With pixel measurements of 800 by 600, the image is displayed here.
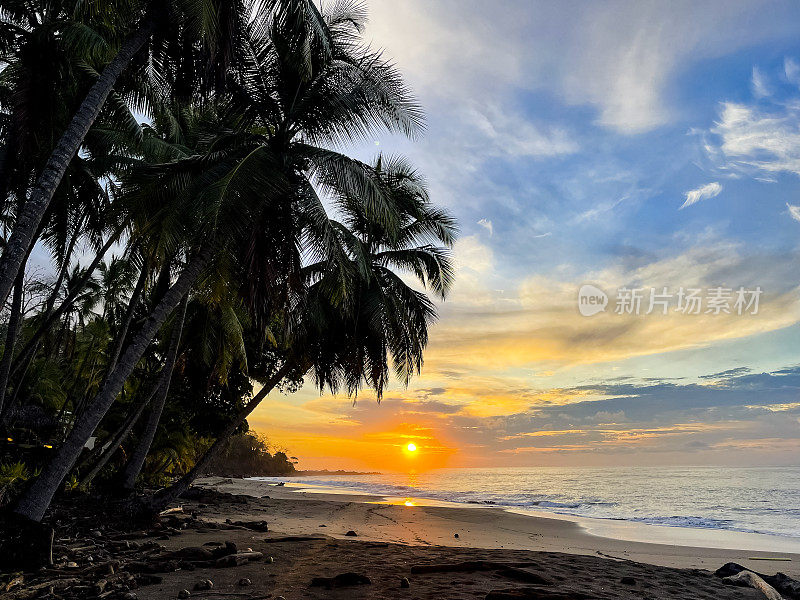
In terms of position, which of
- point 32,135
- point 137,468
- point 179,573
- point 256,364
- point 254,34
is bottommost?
point 179,573

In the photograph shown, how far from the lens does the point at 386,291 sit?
15.1 m

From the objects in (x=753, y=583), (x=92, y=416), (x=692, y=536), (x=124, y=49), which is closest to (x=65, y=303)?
(x=92, y=416)

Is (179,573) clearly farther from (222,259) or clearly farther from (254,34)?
(254,34)

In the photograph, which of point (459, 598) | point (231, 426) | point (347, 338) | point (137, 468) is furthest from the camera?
point (347, 338)

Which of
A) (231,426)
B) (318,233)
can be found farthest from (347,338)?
(318,233)

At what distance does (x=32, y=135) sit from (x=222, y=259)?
425 centimetres

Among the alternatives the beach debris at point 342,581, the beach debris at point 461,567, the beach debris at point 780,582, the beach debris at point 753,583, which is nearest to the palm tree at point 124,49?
the beach debris at point 342,581

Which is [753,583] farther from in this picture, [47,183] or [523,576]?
[47,183]

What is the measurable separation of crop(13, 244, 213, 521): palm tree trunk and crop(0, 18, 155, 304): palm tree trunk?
1838mm

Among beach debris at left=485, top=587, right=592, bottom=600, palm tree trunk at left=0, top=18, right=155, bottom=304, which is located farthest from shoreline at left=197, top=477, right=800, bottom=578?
palm tree trunk at left=0, top=18, right=155, bottom=304

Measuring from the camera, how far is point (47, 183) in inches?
281

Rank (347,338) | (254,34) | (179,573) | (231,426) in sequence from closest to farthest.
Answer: (179,573)
(254,34)
(231,426)
(347,338)

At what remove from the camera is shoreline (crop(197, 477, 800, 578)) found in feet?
37.2

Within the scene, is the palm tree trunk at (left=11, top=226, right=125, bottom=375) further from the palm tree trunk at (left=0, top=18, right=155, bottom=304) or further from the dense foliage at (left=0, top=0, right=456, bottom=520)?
the palm tree trunk at (left=0, top=18, right=155, bottom=304)
